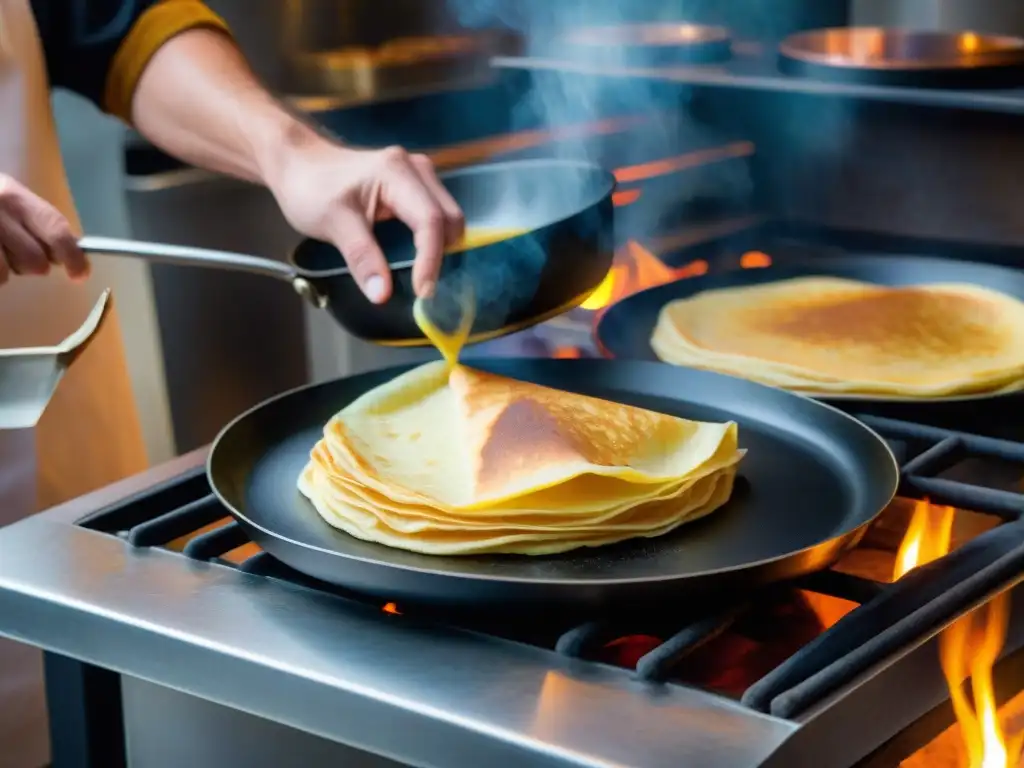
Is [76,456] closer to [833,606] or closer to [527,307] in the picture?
[527,307]

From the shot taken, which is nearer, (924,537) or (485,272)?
(924,537)

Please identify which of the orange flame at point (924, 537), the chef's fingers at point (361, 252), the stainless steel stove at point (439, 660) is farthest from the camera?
the chef's fingers at point (361, 252)

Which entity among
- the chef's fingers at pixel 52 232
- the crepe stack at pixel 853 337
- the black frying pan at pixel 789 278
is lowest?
the crepe stack at pixel 853 337

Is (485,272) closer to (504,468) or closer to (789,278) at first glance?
(504,468)

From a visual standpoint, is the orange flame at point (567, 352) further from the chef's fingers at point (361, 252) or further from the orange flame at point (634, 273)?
the chef's fingers at point (361, 252)

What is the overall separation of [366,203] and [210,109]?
0.36m

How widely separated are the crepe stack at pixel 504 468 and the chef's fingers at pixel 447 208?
4.8 inches

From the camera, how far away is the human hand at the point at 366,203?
1121 mm

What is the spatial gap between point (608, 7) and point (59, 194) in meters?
1.22

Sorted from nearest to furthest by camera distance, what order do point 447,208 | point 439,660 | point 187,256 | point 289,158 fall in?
1. point 439,660
2. point 187,256
3. point 447,208
4. point 289,158

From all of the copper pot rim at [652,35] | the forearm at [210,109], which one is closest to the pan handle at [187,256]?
the forearm at [210,109]

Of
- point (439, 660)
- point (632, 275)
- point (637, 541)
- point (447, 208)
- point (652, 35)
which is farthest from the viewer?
point (652, 35)

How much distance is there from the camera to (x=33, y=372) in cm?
103

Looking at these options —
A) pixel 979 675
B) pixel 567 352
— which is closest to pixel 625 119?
pixel 567 352
